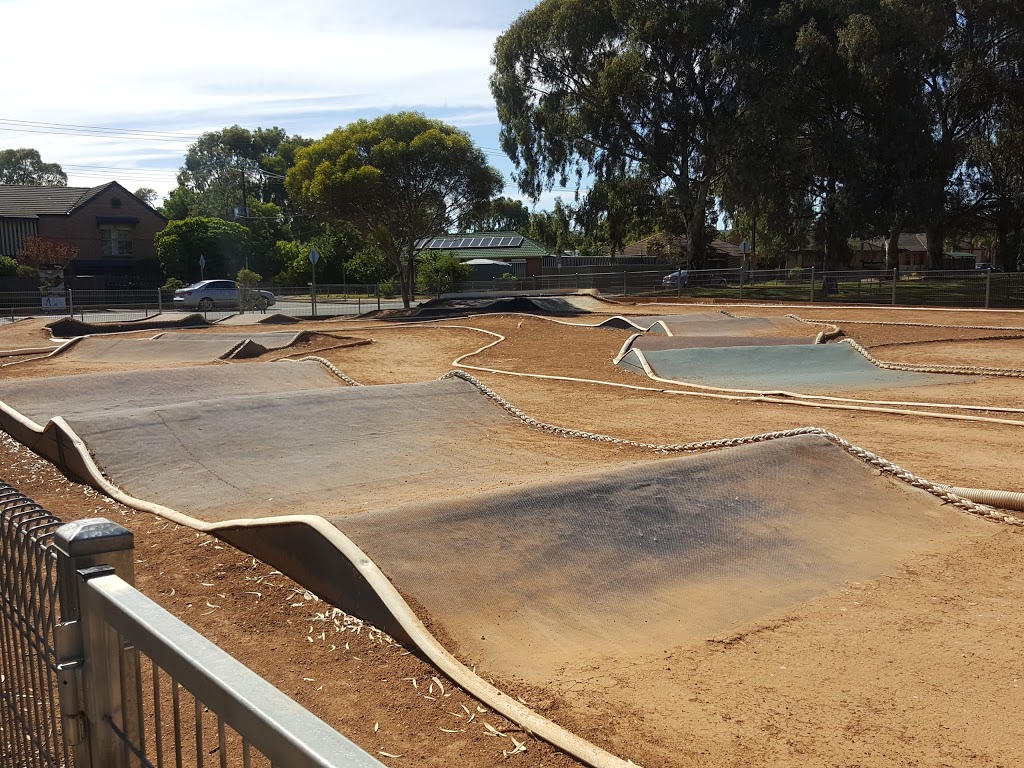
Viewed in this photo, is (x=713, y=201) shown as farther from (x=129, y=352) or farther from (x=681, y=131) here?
(x=129, y=352)

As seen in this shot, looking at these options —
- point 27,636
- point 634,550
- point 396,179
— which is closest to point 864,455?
point 634,550

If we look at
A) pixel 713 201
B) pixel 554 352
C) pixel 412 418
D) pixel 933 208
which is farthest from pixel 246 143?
pixel 412 418

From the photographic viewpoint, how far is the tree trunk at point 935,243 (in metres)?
36.1

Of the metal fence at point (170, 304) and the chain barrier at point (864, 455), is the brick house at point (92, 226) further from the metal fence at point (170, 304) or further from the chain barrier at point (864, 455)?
the chain barrier at point (864, 455)

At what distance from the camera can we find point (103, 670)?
2.09 meters

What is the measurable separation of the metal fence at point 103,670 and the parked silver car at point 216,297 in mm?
35107

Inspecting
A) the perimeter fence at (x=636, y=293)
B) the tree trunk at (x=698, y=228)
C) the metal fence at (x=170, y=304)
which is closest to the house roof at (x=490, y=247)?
the perimeter fence at (x=636, y=293)

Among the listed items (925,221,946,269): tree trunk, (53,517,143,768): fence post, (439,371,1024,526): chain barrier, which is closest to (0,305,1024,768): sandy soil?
(439,371,1024,526): chain barrier

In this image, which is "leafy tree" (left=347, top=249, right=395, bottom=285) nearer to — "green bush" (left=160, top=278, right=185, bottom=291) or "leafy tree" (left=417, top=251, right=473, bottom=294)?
"leafy tree" (left=417, top=251, right=473, bottom=294)

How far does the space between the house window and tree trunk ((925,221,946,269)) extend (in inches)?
1743

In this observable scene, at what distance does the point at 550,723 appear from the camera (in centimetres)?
356

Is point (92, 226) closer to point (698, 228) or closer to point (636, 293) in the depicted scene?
point (636, 293)

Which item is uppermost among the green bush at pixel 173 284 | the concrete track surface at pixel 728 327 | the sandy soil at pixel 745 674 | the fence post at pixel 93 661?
the green bush at pixel 173 284

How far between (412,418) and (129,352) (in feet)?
42.7
